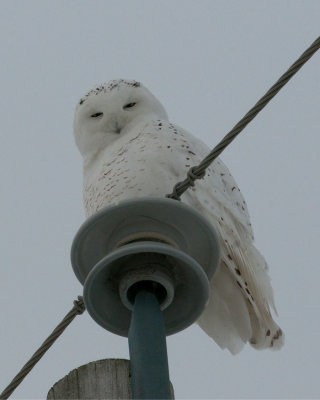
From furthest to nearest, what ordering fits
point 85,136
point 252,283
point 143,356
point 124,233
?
point 85,136 < point 252,283 < point 124,233 < point 143,356

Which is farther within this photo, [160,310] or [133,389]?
[160,310]

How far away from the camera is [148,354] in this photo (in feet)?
8.25

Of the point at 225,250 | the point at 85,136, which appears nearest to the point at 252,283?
the point at 225,250

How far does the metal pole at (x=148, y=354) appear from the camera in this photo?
2.44 meters

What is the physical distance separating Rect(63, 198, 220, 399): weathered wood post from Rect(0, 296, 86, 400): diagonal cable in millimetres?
185

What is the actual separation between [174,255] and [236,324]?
2067 millimetres

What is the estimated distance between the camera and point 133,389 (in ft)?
8.31

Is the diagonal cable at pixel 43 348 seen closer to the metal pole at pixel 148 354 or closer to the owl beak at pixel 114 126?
the metal pole at pixel 148 354

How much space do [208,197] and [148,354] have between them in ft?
7.81

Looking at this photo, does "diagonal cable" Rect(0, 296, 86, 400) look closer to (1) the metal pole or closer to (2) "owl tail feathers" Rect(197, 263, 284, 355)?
(1) the metal pole

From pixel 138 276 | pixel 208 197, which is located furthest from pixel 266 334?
pixel 138 276

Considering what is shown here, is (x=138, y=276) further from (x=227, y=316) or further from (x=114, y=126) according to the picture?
(x=114, y=126)

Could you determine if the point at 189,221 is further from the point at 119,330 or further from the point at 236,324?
the point at 236,324

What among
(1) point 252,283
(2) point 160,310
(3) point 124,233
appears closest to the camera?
(2) point 160,310
